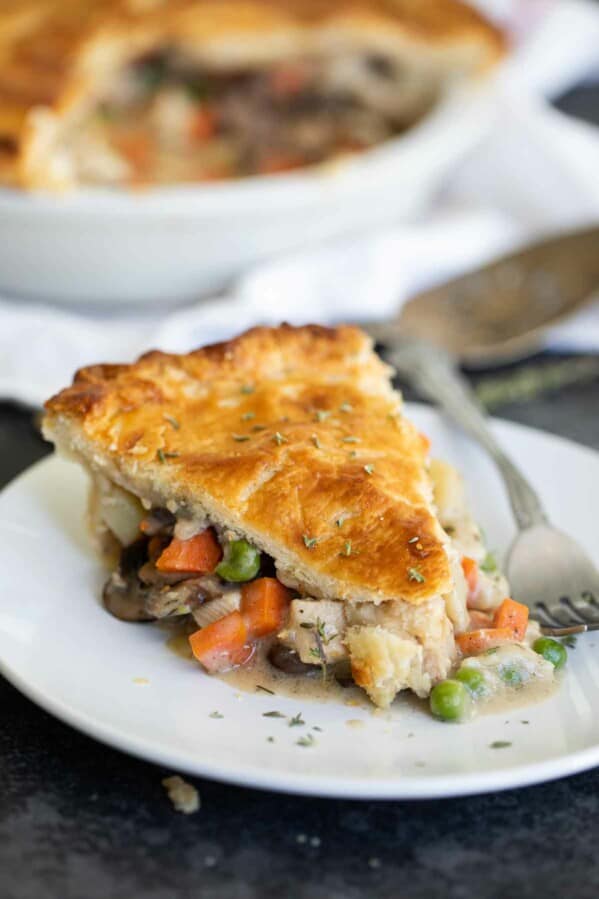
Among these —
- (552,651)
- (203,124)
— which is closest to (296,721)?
(552,651)

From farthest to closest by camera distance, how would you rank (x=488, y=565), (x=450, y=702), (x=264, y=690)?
1. (x=488, y=565)
2. (x=264, y=690)
3. (x=450, y=702)

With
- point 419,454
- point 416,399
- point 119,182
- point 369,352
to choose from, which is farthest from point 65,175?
point 419,454

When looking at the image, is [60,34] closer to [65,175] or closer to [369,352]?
[65,175]

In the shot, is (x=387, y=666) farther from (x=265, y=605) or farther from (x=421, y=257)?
(x=421, y=257)

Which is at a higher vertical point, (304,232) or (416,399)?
(304,232)

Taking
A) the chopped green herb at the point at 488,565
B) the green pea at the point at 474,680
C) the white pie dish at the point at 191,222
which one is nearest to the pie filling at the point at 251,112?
the white pie dish at the point at 191,222

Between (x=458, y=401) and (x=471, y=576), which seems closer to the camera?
(x=471, y=576)
